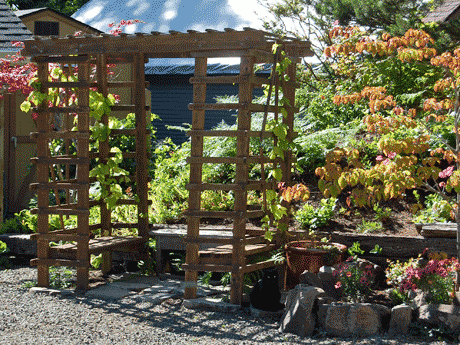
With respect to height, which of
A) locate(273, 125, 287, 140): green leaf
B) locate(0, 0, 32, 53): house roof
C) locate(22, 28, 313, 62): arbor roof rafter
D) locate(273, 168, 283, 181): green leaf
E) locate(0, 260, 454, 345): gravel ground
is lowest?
locate(0, 260, 454, 345): gravel ground

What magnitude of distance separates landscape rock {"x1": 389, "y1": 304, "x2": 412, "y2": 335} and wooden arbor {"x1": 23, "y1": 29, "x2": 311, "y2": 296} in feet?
4.98

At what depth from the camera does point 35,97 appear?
6.29 metres

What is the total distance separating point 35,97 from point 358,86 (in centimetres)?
590

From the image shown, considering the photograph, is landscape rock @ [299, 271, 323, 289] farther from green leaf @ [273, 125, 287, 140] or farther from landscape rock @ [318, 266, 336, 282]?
green leaf @ [273, 125, 287, 140]

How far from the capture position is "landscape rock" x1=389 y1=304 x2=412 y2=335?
15.8 feet

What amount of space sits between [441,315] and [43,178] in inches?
166

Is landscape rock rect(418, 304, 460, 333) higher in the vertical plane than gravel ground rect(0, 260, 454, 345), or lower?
higher

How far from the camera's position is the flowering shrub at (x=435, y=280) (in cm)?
506

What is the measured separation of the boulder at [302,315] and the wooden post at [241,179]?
0.85 m

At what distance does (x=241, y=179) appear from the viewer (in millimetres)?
5605

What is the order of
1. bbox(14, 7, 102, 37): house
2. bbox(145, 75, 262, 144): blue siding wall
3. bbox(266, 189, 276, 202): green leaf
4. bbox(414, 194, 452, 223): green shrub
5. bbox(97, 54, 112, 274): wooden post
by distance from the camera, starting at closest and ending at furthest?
1. bbox(266, 189, 276, 202): green leaf
2. bbox(414, 194, 452, 223): green shrub
3. bbox(97, 54, 112, 274): wooden post
4. bbox(14, 7, 102, 37): house
5. bbox(145, 75, 262, 144): blue siding wall

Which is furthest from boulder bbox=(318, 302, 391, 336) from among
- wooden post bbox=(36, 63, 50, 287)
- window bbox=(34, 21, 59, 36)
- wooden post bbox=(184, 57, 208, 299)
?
window bbox=(34, 21, 59, 36)

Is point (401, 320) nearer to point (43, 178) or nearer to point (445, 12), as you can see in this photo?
point (43, 178)

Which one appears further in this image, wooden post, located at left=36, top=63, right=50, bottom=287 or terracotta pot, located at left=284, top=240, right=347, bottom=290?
wooden post, located at left=36, top=63, right=50, bottom=287
